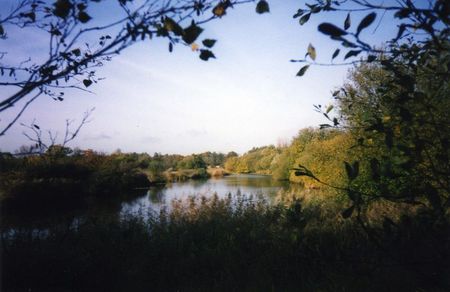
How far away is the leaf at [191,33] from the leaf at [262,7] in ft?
1.32

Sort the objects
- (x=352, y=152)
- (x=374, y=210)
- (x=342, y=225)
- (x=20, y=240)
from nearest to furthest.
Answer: (x=20, y=240)
(x=342, y=225)
(x=374, y=210)
(x=352, y=152)

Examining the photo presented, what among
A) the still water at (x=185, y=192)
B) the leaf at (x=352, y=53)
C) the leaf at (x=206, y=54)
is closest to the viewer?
the leaf at (x=352, y=53)

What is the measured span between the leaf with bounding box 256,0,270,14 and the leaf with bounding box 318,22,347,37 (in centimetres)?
54

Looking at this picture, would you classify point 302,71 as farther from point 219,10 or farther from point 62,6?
point 62,6

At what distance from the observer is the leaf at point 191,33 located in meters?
1.55

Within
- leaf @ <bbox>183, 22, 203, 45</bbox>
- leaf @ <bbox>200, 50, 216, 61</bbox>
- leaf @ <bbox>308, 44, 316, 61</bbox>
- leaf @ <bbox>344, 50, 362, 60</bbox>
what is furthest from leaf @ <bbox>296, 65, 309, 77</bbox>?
leaf @ <bbox>183, 22, 203, 45</bbox>

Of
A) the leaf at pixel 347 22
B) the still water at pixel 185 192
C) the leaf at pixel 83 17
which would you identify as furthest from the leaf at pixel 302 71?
the still water at pixel 185 192

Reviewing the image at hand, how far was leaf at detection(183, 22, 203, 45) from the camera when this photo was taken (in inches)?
61.1

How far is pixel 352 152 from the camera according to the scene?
14.3m

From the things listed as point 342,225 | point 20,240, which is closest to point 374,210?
point 342,225

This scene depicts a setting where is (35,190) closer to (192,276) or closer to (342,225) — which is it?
(192,276)

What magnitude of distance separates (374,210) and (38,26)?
10.4 metres

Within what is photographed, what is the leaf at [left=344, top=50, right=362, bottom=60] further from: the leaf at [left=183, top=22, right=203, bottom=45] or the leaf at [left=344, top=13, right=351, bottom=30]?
the leaf at [left=183, top=22, right=203, bottom=45]

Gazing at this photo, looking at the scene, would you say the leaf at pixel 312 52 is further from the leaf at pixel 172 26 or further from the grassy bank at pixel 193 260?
the grassy bank at pixel 193 260
